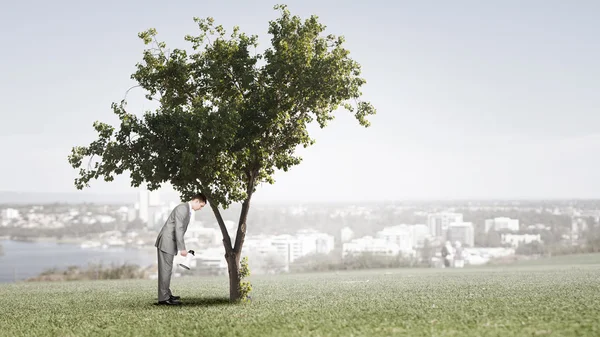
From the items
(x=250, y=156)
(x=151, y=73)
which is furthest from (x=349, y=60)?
(x=151, y=73)

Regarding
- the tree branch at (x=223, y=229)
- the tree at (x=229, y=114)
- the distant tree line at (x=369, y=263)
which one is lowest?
the distant tree line at (x=369, y=263)

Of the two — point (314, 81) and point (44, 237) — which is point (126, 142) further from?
point (44, 237)

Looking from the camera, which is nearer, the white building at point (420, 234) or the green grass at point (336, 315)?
the green grass at point (336, 315)

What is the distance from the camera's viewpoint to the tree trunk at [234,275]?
1503cm

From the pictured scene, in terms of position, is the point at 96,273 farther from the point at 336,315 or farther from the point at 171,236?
the point at 336,315

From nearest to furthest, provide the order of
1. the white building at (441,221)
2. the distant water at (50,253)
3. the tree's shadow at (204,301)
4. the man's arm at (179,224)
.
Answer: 1. the man's arm at (179,224)
2. the tree's shadow at (204,301)
3. the distant water at (50,253)
4. the white building at (441,221)

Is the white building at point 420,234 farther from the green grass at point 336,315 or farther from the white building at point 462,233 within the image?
the green grass at point 336,315

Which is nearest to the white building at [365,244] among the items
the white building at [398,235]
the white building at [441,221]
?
the white building at [398,235]

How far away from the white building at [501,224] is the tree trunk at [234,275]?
69286 mm

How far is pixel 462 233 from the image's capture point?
79375 mm

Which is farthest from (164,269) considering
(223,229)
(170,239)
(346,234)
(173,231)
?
(346,234)

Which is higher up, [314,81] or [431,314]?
[314,81]

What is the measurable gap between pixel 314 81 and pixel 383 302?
504 cm

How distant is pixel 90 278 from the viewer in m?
34.2
